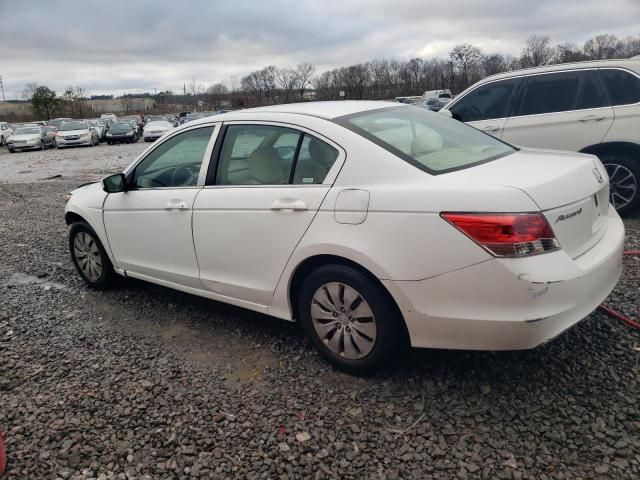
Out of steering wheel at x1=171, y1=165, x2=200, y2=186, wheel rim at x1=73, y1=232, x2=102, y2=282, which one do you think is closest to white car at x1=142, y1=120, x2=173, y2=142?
wheel rim at x1=73, y1=232, x2=102, y2=282

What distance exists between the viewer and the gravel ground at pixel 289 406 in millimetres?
2516

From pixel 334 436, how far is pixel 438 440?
53cm

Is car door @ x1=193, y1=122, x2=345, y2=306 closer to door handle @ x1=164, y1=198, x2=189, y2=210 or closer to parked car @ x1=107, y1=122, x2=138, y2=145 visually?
door handle @ x1=164, y1=198, x2=189, y2=210

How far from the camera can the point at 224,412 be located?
2.96 m

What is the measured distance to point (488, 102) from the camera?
7.03m

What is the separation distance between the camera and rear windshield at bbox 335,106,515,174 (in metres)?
3.02

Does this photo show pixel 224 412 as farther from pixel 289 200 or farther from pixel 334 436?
pixel 289 200

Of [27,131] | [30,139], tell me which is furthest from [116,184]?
[27,131]

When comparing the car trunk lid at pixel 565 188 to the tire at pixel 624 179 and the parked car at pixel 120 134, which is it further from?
the parked car at pixel 120 134

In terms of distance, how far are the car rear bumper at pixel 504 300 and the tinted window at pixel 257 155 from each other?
1.11 meters

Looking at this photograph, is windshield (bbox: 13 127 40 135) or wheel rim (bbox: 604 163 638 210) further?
windshield (bbox: 13 127 40 135)

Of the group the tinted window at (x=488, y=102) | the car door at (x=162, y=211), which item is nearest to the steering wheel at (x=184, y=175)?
the car door at (x=162, y=211)

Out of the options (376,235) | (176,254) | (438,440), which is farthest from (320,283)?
(176,254)

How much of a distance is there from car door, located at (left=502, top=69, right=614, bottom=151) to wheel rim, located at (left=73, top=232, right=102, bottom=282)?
5104 millimetres
